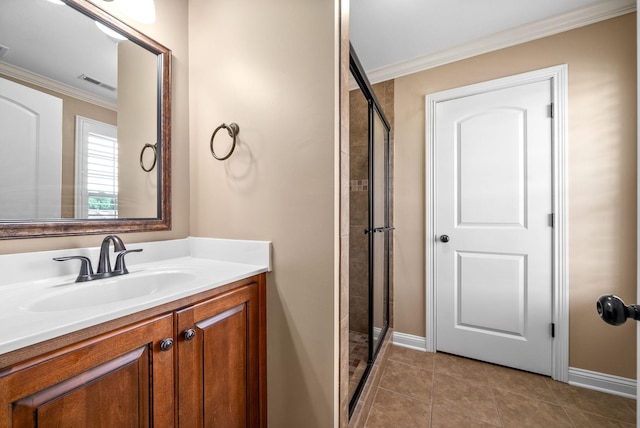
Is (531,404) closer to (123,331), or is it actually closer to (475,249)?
(475,249)

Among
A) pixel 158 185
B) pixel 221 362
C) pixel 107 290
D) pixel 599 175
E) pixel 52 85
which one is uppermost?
pixel 52 85

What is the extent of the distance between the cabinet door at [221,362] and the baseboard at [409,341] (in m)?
1.53

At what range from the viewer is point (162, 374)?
714 millimetres

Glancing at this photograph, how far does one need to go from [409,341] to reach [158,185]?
2214 mm

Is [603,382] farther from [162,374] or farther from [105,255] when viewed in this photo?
[105,255]

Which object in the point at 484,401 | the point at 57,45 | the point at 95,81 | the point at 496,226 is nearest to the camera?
the point at 57,45

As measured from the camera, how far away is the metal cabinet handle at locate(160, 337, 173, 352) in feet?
2.33

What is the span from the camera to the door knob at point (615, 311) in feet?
1.72

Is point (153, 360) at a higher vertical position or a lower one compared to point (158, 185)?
lower

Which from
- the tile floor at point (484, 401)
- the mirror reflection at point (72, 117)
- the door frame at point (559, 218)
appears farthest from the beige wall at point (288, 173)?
the door frame at point (559, 218)

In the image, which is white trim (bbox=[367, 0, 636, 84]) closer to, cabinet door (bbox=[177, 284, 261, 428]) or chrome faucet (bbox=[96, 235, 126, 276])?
cabinet door (bbox=[177, 284, 261, 428])

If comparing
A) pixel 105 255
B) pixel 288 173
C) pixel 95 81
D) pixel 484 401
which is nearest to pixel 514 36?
pixel 288 173

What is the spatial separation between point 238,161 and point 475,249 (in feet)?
6.07

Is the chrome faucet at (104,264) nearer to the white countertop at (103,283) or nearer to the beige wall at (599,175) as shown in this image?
the white countertop at (103,283)
